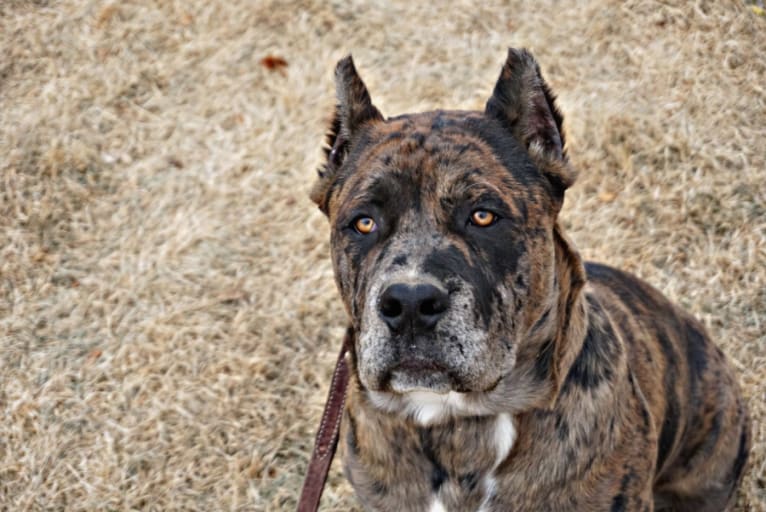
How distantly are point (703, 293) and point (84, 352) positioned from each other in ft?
12.3

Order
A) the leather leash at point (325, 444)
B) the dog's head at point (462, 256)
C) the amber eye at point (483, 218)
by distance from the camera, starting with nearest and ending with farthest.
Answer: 1. the dog's head at point (462, 256)
2. the amber eye at point (483, 218)
3. the leather leash at point (325, 444)

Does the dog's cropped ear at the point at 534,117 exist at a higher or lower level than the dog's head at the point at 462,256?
higher

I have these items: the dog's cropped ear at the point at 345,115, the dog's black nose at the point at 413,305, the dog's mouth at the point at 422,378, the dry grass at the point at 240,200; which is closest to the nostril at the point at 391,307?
the dog's black nose at the point at 413,305

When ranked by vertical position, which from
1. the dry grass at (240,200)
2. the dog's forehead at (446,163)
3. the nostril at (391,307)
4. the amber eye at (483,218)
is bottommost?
the dry grass at (240,200)

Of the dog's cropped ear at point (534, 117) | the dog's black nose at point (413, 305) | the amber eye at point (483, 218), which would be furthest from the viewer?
the dog's cropped ear at point (534, 117)

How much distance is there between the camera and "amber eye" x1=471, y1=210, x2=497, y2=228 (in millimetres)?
3125

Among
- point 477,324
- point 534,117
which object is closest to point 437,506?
point 477,324

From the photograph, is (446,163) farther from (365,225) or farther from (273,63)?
(273,63)

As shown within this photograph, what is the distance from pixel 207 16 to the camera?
719 cm

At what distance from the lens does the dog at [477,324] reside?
3.00 m

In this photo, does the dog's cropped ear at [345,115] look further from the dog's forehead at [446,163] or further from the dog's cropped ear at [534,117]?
the dog's cropped ear at [534,117]

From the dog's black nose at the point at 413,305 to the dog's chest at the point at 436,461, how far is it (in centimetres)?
58

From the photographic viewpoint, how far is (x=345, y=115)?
3.55m

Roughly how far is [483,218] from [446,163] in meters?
0.23
